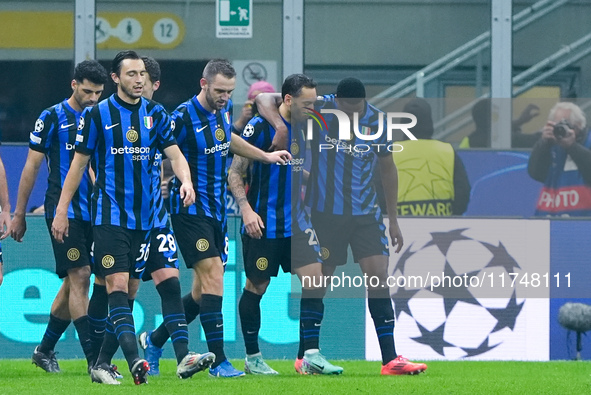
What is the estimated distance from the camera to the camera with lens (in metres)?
10.3

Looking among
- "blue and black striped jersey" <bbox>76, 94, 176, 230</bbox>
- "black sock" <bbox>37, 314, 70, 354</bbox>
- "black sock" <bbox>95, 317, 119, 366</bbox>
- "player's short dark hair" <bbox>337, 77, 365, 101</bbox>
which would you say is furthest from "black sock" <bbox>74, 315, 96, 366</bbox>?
"player's short dark hair" <bbox>337, 77, 365, 101</bbox>

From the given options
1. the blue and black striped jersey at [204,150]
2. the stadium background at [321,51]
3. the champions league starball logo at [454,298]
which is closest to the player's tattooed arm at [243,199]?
the blue and black striped jersey at [204,150]

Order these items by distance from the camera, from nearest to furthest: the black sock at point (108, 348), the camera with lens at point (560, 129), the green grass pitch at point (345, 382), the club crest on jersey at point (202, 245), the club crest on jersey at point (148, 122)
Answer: the green grass pitch at point (345, 382) → the club crest on jersey at point (148, 122) → the black sock at point (108, 348) → the club crest on jersey at point (202, 245) → the camera with lens at point (560, 129)

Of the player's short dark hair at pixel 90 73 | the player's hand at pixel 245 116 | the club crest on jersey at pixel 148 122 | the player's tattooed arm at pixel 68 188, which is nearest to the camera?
the player's tattooed arm at pixel 68 188

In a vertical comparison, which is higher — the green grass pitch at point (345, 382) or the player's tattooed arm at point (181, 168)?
the player's tattooed arm at point (181, 168)

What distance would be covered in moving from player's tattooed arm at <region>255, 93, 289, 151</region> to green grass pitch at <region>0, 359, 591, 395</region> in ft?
4.78

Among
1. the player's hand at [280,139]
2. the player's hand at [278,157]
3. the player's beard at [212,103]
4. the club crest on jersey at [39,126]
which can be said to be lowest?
the player's hand at [278,157]

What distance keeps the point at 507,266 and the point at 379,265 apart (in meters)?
2.20

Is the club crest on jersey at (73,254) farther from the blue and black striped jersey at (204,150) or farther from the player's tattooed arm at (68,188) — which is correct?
the player's tattooed arm at (68,188)

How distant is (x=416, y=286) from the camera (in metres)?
9.98

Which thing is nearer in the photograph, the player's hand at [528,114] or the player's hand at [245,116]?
the player's hand at [245,116]

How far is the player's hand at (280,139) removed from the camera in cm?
817

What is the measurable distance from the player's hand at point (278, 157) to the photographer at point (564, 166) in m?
3.14

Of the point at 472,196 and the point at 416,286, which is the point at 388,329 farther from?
the point at 472,196
